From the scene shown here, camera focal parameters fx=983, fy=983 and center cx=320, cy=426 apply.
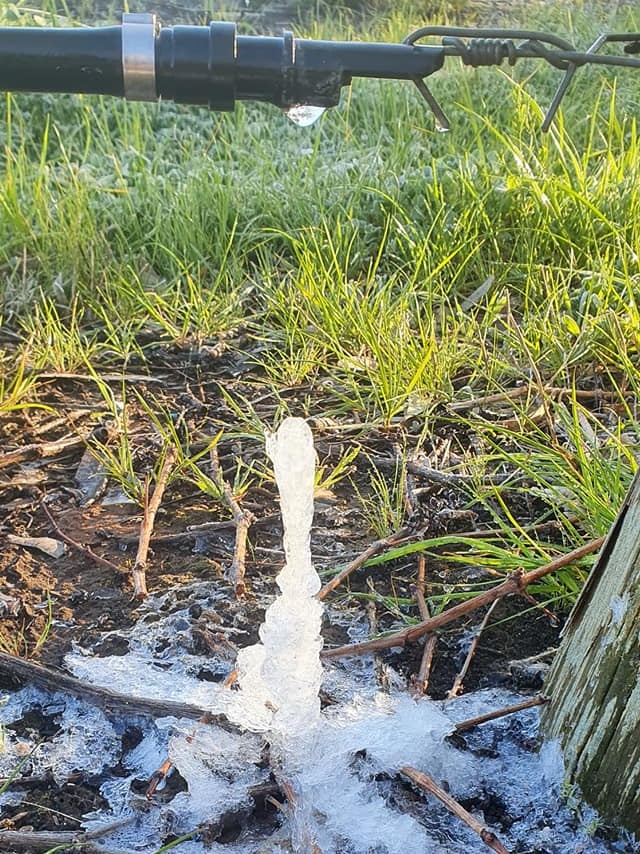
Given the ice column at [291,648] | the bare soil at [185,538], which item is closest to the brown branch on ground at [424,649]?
the bare soil at [185,538]

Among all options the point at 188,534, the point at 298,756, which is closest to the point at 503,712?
the point at 298,756

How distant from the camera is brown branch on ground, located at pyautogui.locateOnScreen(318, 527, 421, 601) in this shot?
1696mm

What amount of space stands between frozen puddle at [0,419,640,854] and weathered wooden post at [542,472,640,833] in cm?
6

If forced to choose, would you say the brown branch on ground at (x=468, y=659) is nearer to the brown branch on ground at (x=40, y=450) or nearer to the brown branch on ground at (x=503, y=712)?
the brown branch on ground at (x=503, y=712)

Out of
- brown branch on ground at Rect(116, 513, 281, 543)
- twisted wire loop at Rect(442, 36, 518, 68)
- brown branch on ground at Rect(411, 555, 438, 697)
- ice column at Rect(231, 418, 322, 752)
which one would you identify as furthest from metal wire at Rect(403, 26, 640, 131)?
brown branch on ground at Rect(116, 513, 281, 543)

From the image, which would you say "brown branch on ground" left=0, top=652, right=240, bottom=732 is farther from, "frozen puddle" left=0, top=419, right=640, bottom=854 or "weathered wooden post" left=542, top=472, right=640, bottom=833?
"weathered wooden post" left=542, top=472, right=640, bottom=833

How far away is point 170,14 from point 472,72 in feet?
5.29

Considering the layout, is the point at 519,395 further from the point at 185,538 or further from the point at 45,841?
the point at 45,841

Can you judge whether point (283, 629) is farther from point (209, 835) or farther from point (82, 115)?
point (82, 115)

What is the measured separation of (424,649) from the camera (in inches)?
62.7

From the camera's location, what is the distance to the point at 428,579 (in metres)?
1.75

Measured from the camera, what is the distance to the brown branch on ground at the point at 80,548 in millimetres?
1824

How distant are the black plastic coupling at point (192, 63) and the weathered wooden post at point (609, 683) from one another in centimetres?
63

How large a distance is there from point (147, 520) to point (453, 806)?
841 millimetres
